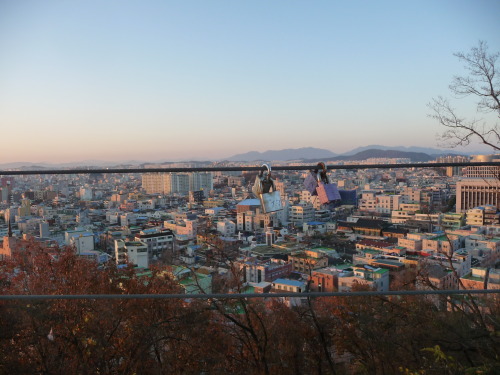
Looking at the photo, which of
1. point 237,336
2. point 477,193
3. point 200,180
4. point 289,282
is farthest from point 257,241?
point 237,336

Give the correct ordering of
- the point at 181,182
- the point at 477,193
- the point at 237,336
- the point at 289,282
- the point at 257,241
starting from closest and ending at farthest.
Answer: the point at 237,336, the point at 181,182, the point at 477,193, the point at 289,282, the point at 257,241

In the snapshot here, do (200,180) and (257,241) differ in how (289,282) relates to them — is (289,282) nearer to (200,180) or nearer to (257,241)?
(257,241)

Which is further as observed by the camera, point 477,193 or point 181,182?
point 477,193

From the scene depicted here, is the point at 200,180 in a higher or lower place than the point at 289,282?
higher

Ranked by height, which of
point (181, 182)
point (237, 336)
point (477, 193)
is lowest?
point (237, 336)

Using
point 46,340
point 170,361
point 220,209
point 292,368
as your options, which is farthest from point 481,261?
point 46,340

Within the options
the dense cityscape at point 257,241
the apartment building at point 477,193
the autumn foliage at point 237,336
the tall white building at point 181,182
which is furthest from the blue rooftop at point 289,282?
the autumn foliage at point 237,336

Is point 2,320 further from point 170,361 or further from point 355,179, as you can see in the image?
point 355,179
